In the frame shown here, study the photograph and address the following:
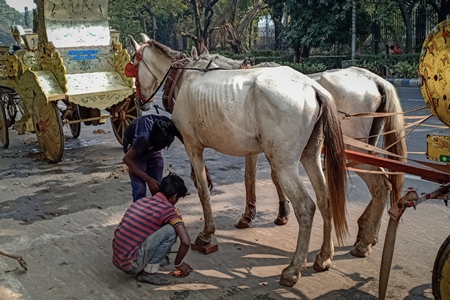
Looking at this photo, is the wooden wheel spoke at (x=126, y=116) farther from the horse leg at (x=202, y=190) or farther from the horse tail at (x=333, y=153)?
the horse tail at (x=333, y=153)

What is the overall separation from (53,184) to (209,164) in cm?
232

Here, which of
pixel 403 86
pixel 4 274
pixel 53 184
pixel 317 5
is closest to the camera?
pixel 4 274

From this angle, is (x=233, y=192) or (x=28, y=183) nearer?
(x=233, y=192)

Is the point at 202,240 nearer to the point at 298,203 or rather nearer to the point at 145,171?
the point at 145,171

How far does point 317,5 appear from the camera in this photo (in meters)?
19.9

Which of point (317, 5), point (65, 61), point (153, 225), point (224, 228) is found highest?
point (317, 5)

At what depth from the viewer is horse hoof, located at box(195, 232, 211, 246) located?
14.4 feet

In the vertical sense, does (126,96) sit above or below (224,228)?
above

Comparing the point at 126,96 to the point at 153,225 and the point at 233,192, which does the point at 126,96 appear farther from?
the point at 153,225

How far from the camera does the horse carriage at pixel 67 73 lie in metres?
7.40

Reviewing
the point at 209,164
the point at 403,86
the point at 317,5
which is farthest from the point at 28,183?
Result: the point at 317,5

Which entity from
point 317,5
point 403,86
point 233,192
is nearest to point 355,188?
point 233,192

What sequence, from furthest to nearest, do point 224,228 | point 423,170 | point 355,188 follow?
1. point 355,188
2. point 224,228
3. point 423,170

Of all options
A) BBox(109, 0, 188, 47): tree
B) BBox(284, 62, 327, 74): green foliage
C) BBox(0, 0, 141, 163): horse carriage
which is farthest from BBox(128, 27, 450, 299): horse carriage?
BBox(109, 0, 188, 47): tree
